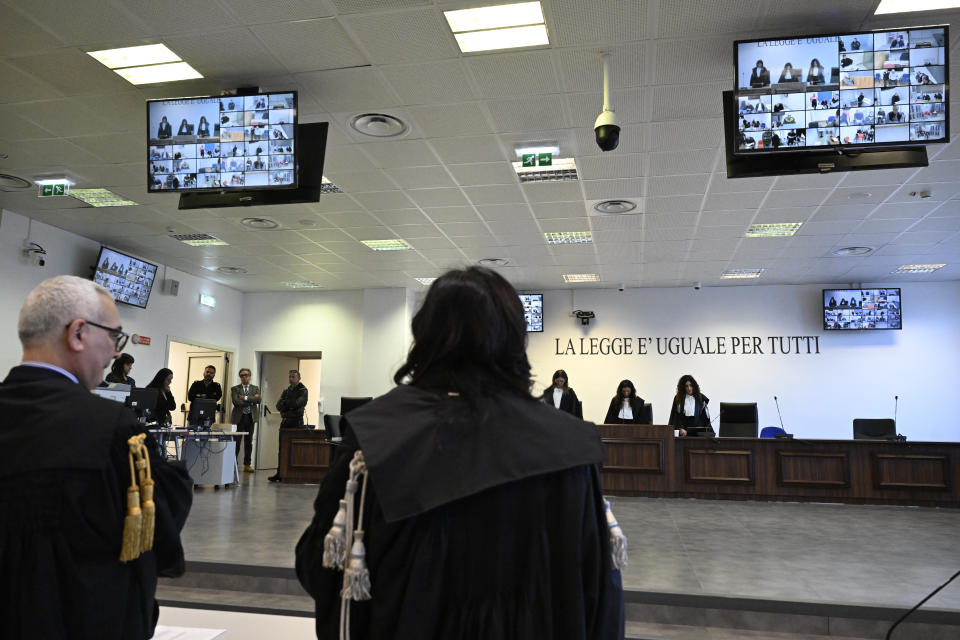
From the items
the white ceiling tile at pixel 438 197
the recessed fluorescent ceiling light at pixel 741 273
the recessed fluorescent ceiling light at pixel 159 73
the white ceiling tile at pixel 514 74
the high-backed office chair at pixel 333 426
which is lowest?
the high-backed office chair at pixel 333 426

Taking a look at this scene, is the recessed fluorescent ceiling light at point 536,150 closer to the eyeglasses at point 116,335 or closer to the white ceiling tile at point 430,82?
the white ceiling tile at point 430,82

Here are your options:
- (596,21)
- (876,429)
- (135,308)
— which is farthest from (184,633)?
(135,308)

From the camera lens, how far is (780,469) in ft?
25.7

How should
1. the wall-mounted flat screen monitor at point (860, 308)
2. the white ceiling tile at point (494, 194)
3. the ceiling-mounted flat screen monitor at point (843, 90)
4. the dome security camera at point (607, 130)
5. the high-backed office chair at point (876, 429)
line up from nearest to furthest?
1. the ceiling-mounted flat screen monitor at point (843, 90)
2. the dome security camera at point (607, 130)
3. the white ceiling tile at point (494, 194)
4. the high-backed office chair at point (876, 429)
5. the wall-mounted flat screen monitor at point (860, 308)

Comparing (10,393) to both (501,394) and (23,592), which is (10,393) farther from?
(501,394)

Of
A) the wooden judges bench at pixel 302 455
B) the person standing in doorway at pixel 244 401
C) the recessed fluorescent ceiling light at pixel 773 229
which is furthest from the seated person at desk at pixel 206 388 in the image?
the recessed fluorescent ceiling light at pixel 773 229

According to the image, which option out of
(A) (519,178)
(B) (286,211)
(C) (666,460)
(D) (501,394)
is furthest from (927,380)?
(D) (501,394)

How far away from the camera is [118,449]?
1.33 m

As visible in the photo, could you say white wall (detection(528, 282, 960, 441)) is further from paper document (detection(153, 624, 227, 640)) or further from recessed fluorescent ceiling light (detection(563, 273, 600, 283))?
paper document (detection(153, 624, 227, 640))

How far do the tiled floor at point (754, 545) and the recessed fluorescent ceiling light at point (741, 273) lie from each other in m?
4.03

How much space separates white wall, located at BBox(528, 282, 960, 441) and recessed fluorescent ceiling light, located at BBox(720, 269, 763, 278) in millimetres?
867

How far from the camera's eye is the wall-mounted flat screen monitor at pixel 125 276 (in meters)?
8.78

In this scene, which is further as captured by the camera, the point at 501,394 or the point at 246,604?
the point at 246,604

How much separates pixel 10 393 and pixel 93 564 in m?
0.38
